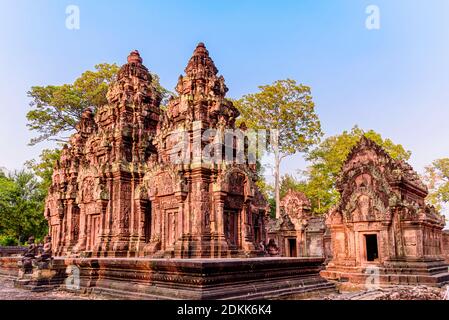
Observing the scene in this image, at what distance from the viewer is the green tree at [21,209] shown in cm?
2716

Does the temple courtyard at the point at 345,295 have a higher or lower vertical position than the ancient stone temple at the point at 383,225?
lower

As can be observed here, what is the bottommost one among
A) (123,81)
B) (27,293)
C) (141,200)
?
(27,293)

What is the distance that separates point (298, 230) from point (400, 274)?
967cm

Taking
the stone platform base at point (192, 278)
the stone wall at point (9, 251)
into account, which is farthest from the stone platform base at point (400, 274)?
the stone wall at point (9, 251)

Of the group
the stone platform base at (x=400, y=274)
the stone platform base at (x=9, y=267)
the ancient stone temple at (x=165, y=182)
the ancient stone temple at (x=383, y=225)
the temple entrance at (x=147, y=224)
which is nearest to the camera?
the ancient stone temple at (x=165, y=182)

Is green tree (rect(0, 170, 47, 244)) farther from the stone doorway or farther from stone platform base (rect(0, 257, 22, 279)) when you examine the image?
the stone doorway

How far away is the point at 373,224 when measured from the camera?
14648 millimetres

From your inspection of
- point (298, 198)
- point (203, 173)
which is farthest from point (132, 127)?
point (298, 198)

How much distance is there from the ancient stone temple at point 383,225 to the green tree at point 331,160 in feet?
38.4

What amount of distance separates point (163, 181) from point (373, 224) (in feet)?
26.8

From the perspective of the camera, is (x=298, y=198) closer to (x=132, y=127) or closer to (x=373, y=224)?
(x=373, y=224)

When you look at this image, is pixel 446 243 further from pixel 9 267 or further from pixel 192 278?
pixel 9 267

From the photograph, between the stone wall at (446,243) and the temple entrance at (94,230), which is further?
the stone wall at (446,243)

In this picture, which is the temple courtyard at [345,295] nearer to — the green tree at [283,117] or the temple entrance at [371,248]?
the temple entrance at [371,248]
